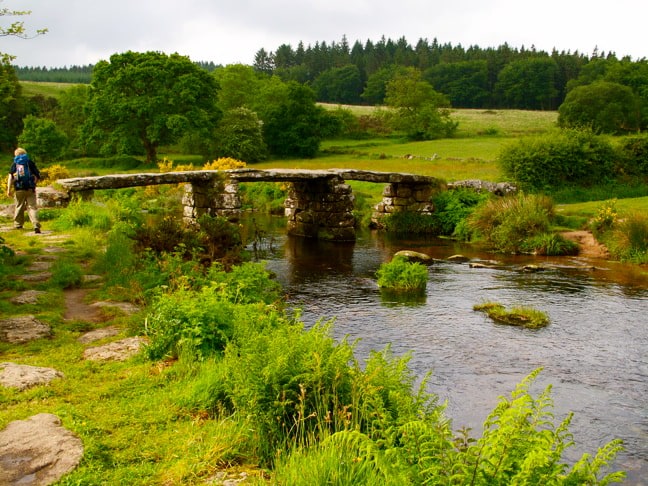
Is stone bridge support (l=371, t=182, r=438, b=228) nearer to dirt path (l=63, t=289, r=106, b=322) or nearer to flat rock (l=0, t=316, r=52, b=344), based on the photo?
dirt path (l=63, t=289, r=106, b=322)

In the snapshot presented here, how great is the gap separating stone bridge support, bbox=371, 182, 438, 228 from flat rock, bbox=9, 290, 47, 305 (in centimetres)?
2298

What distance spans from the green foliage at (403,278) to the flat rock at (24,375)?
1176 centimetres

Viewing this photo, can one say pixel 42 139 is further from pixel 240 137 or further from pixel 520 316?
pixel 520 316

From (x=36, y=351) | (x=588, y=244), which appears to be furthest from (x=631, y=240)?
(x=36, y=351)

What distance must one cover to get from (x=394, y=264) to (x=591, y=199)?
17615 millimetres

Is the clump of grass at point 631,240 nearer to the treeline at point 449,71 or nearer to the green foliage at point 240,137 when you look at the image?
the green foliage at point 240,137

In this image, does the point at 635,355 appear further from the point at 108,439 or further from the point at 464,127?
the point at 464,127

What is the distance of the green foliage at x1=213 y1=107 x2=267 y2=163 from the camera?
56.7m

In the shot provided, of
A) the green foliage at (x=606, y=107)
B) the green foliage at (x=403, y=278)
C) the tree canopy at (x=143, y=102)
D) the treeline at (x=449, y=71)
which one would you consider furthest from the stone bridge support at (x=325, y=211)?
the treeline at (x=449, y=71)

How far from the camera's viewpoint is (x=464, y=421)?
27.2ft

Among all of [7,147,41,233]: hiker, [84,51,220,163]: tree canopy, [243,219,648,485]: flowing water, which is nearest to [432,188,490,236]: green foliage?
[243,219,648,485]: flowing water

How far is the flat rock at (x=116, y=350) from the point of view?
6.86m

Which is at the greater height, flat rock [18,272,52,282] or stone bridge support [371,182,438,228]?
flat rock [18,272,52,282]

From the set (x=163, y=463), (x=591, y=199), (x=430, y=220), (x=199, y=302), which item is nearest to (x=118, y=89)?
(x=430, y=220)
